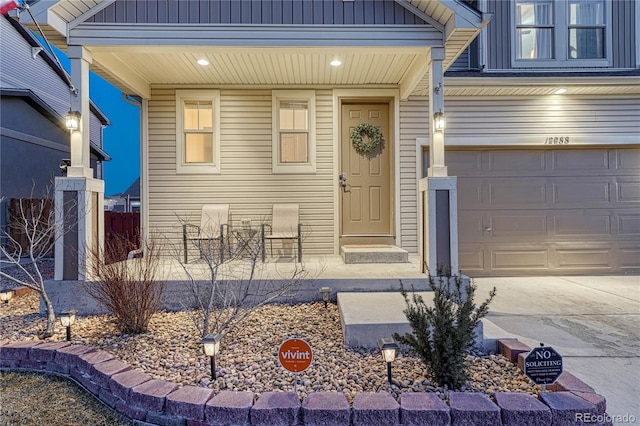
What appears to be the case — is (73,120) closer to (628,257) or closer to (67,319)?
(67,319)

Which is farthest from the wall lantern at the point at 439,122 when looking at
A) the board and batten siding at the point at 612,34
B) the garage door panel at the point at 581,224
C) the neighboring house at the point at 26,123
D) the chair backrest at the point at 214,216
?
the neighboring house at the point at 26,123

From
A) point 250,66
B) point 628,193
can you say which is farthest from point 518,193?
point 250,66

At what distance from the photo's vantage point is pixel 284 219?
18.1 ft

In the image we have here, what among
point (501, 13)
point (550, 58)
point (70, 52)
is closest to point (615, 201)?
point (550, 58)

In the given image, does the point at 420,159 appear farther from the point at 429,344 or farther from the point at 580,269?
the point at 429,344

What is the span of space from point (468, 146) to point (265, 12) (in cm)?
349

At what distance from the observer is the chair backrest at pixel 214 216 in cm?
540

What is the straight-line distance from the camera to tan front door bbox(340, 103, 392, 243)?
5.70m

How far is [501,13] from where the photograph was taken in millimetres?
5527

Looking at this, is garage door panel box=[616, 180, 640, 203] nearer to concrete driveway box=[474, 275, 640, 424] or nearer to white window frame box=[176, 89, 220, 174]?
concrete driveway box=[474, 275, 640, 424]

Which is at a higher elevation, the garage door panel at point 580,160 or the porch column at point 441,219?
the garage door panel at point 580,160

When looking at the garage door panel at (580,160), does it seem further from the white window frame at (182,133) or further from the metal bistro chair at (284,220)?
the white window frame at (182,133)

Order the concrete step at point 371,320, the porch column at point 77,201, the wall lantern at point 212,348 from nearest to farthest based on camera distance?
the wall lantern at point 212,348, the concrete step at point 371,320, the porch column at point 77,201

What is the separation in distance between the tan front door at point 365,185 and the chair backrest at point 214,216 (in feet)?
5.68
